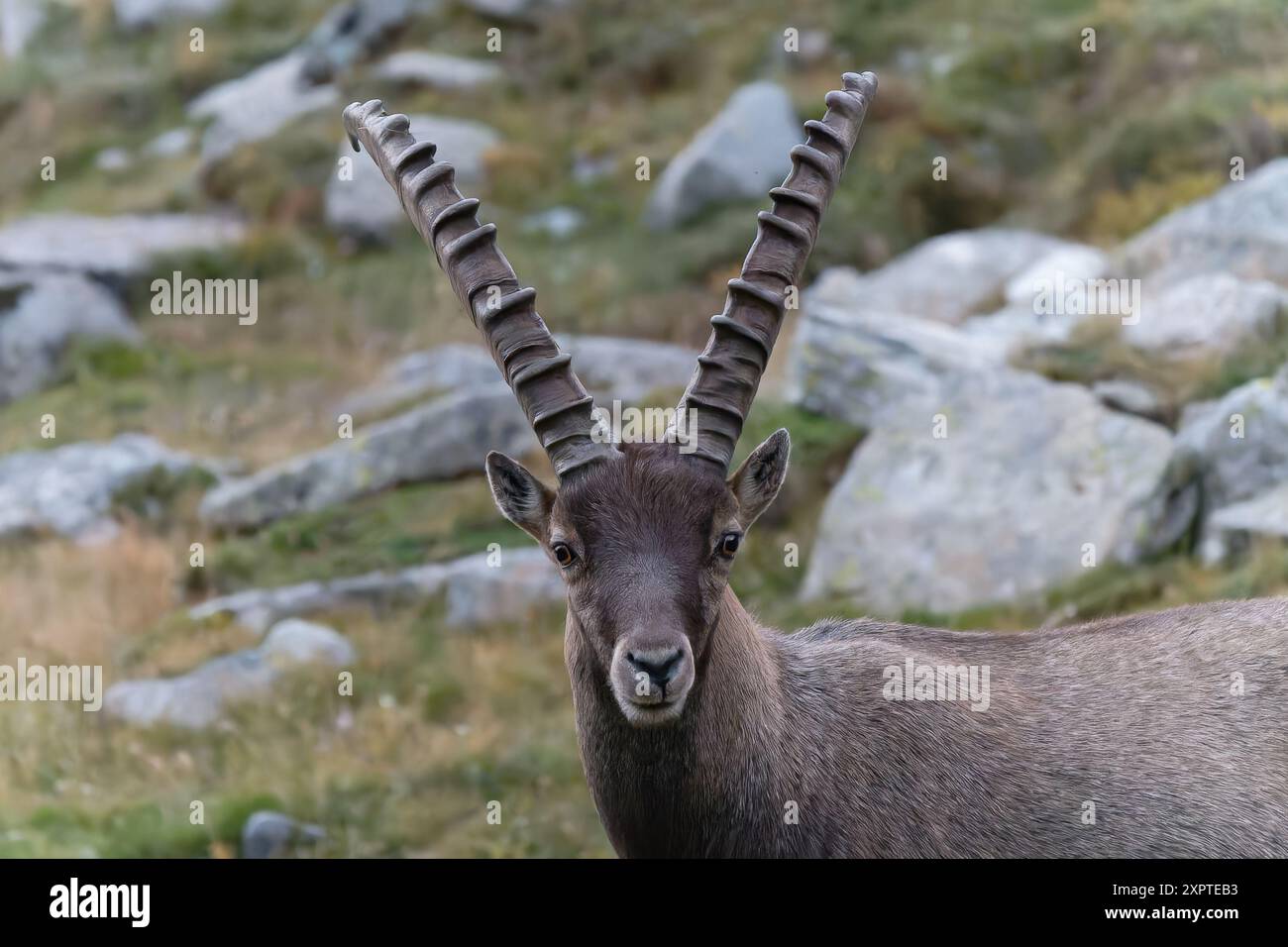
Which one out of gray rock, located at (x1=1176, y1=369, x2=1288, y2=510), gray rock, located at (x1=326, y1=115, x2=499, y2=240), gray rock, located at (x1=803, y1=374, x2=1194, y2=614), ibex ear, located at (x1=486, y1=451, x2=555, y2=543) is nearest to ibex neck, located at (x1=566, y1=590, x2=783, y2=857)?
ibex ear, located at (x1=486, y1=451, x2=555, y2=543)

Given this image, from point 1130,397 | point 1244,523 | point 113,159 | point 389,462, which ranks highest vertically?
point 113,159

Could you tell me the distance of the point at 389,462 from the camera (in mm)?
17688

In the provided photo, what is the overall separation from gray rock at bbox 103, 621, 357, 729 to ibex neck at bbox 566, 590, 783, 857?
675 cm

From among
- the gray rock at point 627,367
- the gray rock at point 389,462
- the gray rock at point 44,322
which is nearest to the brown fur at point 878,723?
the gray rock at point 389,462

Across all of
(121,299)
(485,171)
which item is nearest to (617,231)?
(485,171)

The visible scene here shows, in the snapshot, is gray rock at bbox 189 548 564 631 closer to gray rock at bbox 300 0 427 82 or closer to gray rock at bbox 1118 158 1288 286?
gray rock at bbox 1118 158 1288 286

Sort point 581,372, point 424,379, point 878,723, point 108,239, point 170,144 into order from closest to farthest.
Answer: point 878,723
point 581,372
point 424,379
point 108,239
point 170,144

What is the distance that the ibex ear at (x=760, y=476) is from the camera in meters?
7.94

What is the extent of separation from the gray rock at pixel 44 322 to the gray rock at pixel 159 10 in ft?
50.3

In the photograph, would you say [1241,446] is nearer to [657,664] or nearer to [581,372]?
[657,664]

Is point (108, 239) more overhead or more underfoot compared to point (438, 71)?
more underfoot

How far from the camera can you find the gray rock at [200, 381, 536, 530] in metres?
17.6

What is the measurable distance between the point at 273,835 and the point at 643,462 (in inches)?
231

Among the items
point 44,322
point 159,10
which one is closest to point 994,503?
point 44,322
